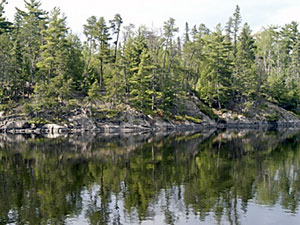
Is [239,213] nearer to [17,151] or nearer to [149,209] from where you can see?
[149,209]

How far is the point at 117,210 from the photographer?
1759cm

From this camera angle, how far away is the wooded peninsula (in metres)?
61.8

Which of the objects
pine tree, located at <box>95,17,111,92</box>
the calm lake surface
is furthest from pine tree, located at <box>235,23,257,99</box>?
the calm lake surface

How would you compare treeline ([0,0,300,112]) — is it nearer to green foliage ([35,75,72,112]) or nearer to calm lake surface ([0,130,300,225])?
green foliage ([35,75,72,112])

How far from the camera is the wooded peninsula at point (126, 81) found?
61844mm

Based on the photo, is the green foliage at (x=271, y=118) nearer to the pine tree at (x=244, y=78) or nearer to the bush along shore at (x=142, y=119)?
the bush along shore at (x=142, y=119)

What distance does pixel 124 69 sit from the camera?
68.4 m

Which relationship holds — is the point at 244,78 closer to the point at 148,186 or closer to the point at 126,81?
the point at 126,81

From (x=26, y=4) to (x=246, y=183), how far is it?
6243 centimetres

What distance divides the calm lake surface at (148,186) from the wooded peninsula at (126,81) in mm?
24278

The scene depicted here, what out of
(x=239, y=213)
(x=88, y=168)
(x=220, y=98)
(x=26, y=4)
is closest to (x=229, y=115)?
(x=220, y=98)

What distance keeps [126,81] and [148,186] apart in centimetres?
4606

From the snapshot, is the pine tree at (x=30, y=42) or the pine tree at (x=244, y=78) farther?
the pine tree at (x=244, y=78)

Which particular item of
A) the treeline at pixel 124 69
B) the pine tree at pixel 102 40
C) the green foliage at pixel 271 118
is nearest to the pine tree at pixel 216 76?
the treeline at pixel 124 69
